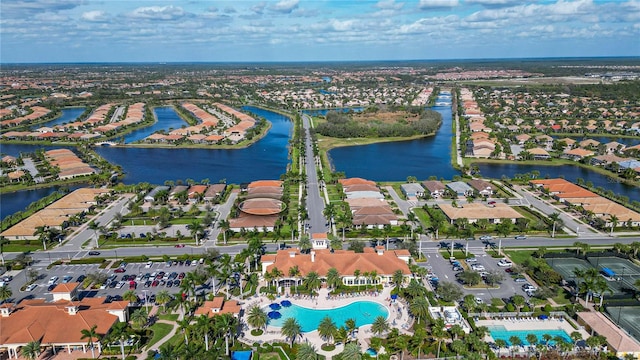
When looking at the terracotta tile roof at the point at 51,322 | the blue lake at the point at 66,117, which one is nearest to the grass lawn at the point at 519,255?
the terracotta tile roof at the point at 51,322

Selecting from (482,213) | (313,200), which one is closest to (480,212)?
(482,213)

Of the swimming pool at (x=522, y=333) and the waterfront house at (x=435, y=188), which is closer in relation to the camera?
the swimming pool at (x=522, y=333)

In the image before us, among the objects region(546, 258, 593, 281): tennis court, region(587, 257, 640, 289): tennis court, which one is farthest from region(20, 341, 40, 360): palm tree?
region(587, 257, 640, 289): tennis court

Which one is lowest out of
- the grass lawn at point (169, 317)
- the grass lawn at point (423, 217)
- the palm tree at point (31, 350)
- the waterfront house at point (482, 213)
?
the grass lawn at point (169, 317)

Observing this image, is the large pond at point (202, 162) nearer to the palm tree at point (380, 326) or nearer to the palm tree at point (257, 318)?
the palm tree at point (257, 318)

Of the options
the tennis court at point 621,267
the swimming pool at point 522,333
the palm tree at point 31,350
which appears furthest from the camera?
the tennis court at point 621,267

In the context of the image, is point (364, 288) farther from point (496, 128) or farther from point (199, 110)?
point (199, 110)

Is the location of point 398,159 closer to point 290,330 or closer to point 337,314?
point 337,314
